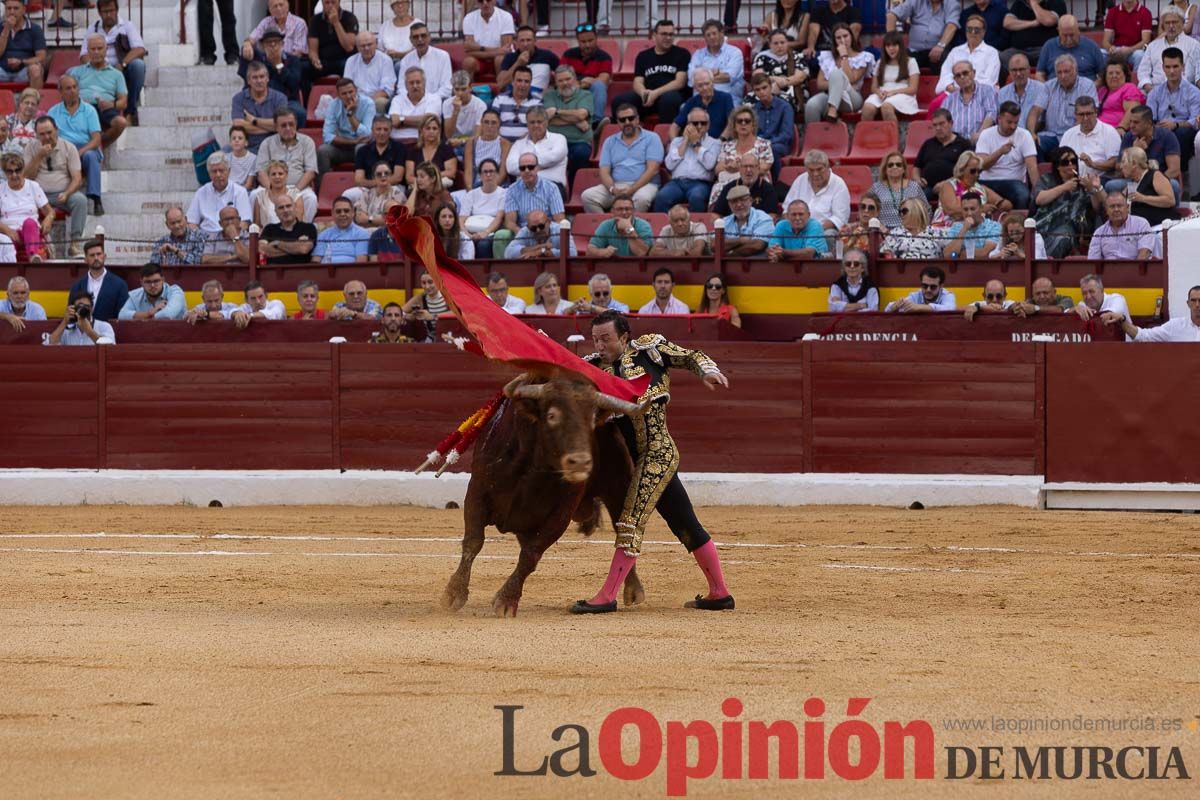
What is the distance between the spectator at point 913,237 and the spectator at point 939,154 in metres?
0.46

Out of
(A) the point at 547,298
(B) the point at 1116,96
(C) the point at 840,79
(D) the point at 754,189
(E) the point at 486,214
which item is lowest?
(A) the point at 547,298

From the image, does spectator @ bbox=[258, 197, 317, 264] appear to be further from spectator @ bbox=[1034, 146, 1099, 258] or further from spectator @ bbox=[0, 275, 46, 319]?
spectator @ bbox=[1034, 146, 1099, 258]

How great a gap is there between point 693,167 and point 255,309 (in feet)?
12.0

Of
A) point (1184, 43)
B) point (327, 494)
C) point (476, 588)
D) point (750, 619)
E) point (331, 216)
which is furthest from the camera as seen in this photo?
point (331, 216)

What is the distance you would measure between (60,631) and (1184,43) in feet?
35.0

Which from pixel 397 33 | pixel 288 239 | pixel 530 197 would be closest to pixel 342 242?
pixel 288 239

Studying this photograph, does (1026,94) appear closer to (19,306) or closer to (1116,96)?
(1116,96)

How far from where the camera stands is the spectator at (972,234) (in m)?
12.9

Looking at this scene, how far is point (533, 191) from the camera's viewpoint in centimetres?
1427

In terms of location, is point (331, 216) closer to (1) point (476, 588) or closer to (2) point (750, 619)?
(1) point (476, 588)

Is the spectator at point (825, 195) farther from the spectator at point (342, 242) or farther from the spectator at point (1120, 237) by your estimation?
the spectator at point (342, 242)

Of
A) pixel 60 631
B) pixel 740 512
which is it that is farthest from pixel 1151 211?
pixel 60 631

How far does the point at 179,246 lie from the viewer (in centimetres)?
1445

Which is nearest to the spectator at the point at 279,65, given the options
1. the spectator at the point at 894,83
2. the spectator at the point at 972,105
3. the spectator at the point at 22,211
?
the spectator at the point at 22,211
